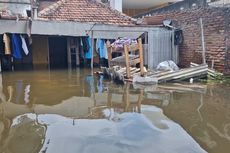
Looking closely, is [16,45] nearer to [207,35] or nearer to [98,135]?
[207,35]

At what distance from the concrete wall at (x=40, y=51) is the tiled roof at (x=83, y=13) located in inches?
99.6

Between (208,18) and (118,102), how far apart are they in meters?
6.54

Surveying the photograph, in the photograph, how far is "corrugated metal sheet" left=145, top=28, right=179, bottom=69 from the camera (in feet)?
44.5

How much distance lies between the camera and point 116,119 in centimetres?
564

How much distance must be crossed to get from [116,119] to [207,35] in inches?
299

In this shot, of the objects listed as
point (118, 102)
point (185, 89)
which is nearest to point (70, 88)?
point (118, 102)

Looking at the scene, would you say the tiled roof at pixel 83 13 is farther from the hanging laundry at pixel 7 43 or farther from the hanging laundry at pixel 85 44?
the hanging laundry at pixel 7 43

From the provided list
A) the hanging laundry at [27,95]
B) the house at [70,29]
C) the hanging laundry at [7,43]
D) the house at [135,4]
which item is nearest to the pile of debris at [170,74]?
the house at [70,29]

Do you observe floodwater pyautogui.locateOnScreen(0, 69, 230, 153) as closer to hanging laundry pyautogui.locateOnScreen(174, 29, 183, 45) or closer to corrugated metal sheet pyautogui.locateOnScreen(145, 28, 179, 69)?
corrugated metal sheet pyautogui.locateOnScreen(145, 28, 179, 69)

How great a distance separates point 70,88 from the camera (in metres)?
9.48

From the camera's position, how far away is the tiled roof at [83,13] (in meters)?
16.5

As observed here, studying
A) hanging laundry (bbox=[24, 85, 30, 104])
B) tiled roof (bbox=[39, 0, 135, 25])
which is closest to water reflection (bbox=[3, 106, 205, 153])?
hanging laundry (bbox=[24, 85, 30, 104])

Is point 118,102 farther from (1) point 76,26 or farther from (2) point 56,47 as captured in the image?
(2) point 56,47

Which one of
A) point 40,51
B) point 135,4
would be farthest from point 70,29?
point 135,4
